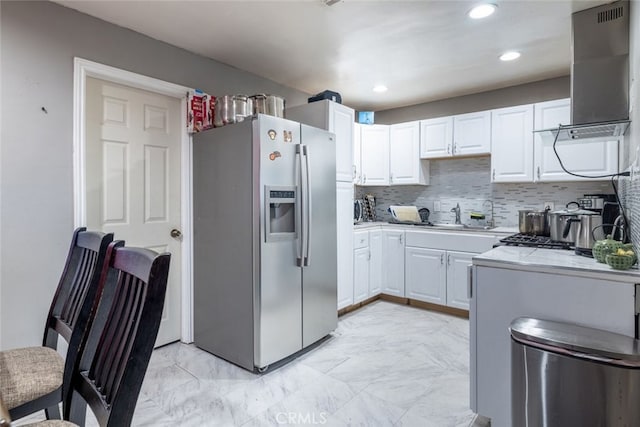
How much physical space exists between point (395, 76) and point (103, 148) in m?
2.70

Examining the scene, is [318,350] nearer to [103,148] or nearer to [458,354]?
[458,354]

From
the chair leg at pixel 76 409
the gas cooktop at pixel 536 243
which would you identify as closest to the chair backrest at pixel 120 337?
the chair leg at pixel 76 409

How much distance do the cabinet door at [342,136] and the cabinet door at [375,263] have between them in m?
0.84

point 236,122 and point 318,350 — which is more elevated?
point 236,122

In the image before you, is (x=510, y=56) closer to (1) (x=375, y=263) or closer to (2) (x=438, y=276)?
(2) (x=438, y=276)

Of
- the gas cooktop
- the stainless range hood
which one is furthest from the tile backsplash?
the gas cooktop

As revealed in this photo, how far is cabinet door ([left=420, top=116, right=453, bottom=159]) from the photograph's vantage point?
377cm

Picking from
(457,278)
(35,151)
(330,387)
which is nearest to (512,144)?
(457,278)

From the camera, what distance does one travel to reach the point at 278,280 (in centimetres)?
241

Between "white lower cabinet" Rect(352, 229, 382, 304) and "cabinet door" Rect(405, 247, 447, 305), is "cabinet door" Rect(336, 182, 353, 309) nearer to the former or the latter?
"white lower cabinet" Rect(352, 229, 382, 304)

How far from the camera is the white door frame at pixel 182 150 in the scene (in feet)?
7.18

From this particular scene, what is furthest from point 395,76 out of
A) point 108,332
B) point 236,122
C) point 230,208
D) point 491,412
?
point 108,332

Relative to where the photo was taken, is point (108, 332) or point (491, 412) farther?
point (491, 412)

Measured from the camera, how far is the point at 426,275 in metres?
3.65
